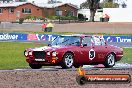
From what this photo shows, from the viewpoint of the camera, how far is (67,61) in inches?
770

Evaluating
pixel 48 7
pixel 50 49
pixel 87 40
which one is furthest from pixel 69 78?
pixel 48 7

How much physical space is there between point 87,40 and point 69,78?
4.97 meters

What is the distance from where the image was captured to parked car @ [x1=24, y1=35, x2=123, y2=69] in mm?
19312

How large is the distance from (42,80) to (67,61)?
4.24 meters

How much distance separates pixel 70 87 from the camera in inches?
543

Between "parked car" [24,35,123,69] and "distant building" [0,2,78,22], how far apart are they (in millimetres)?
88108

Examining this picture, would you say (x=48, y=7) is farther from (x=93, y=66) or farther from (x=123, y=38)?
(x=93, y=66)

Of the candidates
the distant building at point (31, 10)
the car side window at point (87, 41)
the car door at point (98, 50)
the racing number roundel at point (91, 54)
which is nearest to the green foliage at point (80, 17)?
the distant building at point (31, 10)

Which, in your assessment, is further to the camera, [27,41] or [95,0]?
[95,0]

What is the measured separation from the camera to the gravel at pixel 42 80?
14.0m

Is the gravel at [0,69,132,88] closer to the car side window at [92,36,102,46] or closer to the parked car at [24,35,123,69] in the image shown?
the parked car at [24,35,123,69]

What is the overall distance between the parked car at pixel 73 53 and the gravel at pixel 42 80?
4.00 feet

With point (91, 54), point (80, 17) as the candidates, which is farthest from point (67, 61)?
point (80, 17)

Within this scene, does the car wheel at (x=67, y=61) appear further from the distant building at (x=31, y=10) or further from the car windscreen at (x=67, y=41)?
the distant building at (x=31, y=10)
